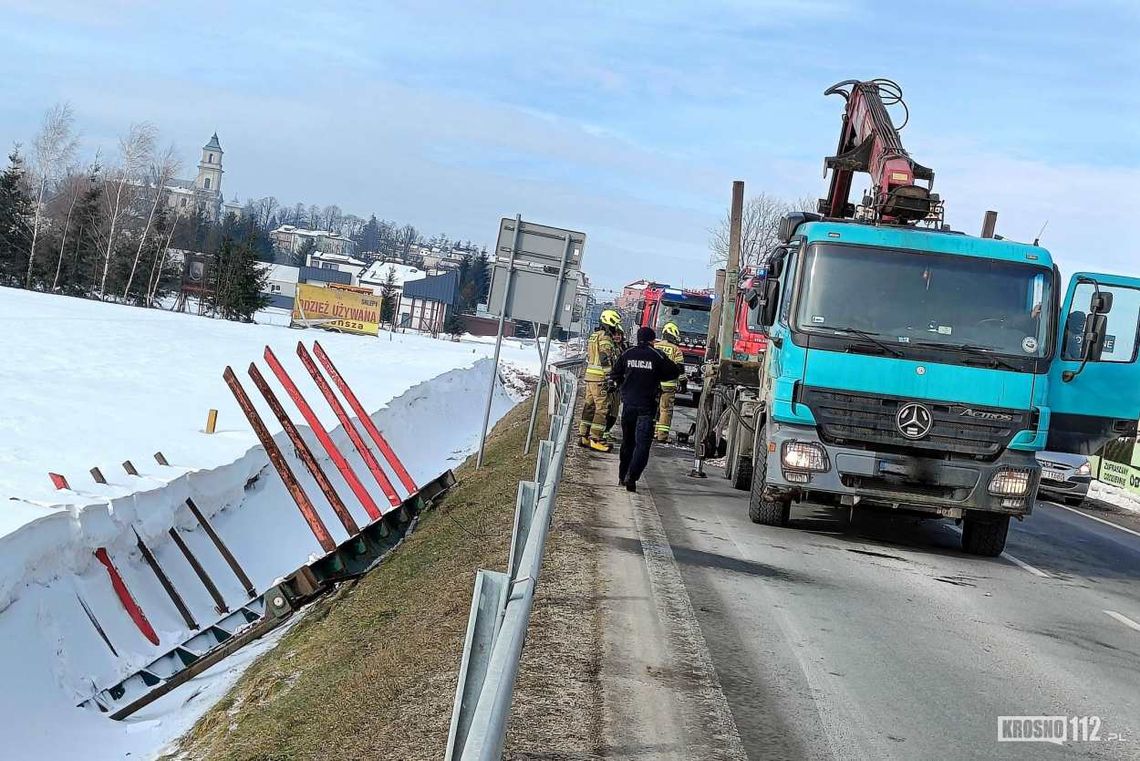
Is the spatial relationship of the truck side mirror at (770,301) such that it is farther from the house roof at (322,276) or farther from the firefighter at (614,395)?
the house roof at (322,276)

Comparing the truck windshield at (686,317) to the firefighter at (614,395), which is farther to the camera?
the truck windshield at (686,317)

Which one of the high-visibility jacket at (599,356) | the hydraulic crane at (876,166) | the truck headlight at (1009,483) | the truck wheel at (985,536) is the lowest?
the truck wheel at (985,536)

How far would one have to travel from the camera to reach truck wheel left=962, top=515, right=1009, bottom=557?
39.1 feet

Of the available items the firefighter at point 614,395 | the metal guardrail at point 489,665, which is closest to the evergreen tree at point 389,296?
the firefighter at point 614,395

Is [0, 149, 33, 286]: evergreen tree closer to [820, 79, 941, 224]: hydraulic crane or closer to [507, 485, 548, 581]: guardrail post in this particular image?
[820, 79, 941, 224]: hydraulic crane

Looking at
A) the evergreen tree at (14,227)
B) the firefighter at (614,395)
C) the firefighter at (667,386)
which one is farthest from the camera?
the evergreen tree at (14,227)

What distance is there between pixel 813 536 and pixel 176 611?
6524 mm

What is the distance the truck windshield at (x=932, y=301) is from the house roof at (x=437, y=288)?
110286 mm

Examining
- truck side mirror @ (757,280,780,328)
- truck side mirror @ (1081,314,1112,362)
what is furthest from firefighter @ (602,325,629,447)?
truck side mirror @ (1081,314,1112,362)

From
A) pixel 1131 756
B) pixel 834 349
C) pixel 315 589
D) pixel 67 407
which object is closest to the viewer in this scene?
pixel 1131 756

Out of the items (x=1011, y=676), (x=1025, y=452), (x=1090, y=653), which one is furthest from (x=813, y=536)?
(x=1011, y=676)

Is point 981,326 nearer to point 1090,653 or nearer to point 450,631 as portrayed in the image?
point 1090,653

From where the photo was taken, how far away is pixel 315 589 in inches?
460

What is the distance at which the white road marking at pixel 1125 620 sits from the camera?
921 centimetres
